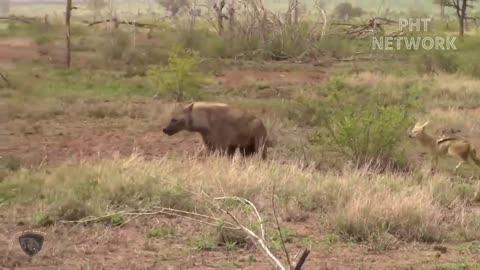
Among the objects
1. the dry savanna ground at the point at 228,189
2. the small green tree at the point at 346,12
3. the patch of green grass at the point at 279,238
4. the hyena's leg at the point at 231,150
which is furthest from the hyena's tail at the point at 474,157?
the small green tree at the point at 346,12

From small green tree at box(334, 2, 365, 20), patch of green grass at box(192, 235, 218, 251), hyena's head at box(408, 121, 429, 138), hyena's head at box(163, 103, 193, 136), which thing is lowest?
small green tree at box(334, 2, 365, 20)

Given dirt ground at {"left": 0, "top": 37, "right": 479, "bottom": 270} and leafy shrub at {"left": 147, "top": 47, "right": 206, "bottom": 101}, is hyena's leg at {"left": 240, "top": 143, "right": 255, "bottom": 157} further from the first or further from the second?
leafy shrub at {"left": 147, "top": 47, "right": 206, "bottom": 101}

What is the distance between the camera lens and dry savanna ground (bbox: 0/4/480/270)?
307 inches

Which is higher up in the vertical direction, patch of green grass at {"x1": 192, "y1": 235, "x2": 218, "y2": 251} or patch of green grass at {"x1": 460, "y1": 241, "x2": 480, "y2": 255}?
patch of green grass at {"x1": 192, "y1": 235, "x2": 218, "y2": 251}

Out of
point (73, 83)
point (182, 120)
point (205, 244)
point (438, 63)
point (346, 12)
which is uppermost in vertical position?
point (182, 120)

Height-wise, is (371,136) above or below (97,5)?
above

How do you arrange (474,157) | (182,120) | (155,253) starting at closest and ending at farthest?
(155,253) < (182,120) < (474,157)

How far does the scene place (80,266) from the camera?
721cm

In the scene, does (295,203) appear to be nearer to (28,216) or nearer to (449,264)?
(449,264)

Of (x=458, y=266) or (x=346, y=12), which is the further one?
(x=346, y=12)

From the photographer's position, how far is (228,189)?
9656mm

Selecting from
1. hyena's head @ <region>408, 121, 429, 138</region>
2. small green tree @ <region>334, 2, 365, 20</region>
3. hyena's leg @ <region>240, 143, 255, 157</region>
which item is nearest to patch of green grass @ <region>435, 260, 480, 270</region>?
hyena's leg @ <region>240, 143, 255, 157</region>

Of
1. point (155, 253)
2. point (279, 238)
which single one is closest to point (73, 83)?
point (279, 238)

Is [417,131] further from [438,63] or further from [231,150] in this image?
[438,63]
